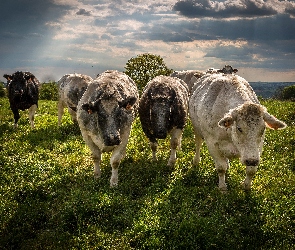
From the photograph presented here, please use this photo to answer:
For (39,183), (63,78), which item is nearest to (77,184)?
(39,183)

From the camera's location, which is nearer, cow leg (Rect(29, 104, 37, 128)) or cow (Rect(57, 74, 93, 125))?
cow (Rect(57, 74, 93, 125))

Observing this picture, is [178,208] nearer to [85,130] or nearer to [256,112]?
[256,112]

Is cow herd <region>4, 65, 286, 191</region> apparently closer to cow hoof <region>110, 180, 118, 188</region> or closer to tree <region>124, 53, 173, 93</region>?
cow hoof <region>110, 180, 118, 188</region>

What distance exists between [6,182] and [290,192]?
743cm

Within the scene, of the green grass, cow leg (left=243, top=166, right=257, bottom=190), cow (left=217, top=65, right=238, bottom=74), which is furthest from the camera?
cow (left=217, top=65, right=238, bottom=74)

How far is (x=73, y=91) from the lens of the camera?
16828mm

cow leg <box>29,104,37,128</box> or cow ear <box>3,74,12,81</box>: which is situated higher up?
cow ear <box>3,74,12,81</box>

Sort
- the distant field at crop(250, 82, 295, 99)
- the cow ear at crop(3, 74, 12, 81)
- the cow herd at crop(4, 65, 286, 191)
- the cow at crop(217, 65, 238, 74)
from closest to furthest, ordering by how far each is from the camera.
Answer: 1. the cow herd at crop(4, 65, 286, 191)
2. the cow ear at crop(3, 74, 12, 81)
3. the cow at crop(217, 65, 238, 74)
4. the distant field at crop(250, 82, 295, 99)

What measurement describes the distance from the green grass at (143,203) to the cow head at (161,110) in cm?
122

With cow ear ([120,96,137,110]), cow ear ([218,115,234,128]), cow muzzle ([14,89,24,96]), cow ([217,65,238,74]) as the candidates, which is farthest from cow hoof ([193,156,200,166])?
cow ([217,65,238,74])

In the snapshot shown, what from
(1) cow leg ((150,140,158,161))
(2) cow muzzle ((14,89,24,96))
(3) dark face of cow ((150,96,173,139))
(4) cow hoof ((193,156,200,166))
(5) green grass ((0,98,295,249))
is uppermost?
(2) cow muzzle ((14,89,24,96))

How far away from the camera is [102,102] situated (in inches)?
357

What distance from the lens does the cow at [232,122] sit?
23.6 ft

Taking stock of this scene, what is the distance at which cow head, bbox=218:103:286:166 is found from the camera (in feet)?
23.4
